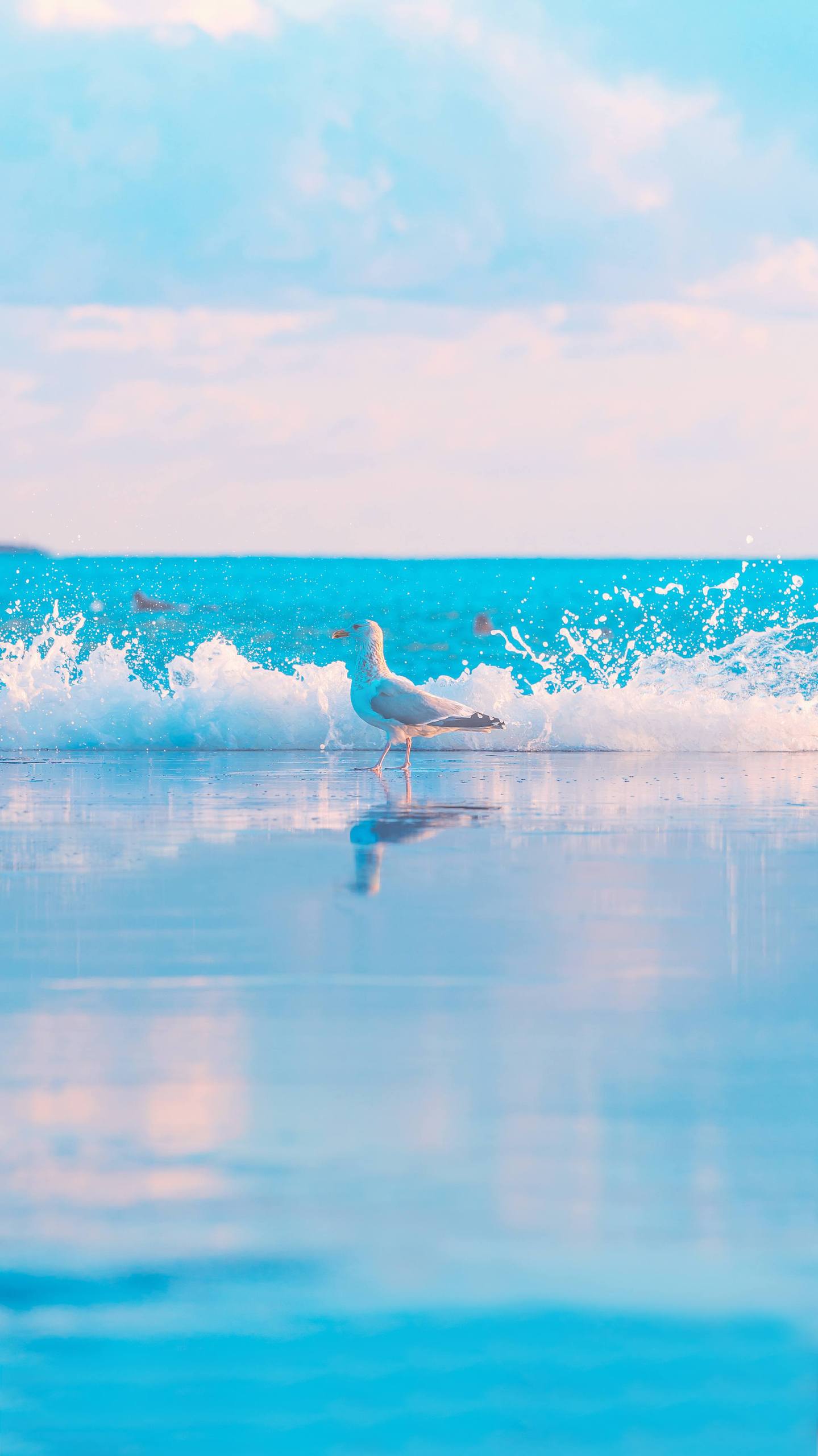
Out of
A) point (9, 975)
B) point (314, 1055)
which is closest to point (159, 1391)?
point (314, 1055)

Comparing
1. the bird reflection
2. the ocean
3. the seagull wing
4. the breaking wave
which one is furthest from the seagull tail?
the ocean

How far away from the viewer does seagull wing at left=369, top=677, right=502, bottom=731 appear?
15.4 metres

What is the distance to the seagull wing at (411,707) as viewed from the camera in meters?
15.4

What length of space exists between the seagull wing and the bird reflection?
193 cm

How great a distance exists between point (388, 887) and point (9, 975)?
8.11 feet

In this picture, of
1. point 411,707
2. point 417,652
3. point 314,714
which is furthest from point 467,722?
point 417,652

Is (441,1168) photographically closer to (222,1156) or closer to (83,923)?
(222,1156)

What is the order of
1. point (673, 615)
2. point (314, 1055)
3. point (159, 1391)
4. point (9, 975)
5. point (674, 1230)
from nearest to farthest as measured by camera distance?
point (159, 1391), point (674, 1230), point (314, 1055), point (9, 975), point (673, 615)

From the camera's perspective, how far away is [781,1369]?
3303 millimetres

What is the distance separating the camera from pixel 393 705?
1546 centimetres

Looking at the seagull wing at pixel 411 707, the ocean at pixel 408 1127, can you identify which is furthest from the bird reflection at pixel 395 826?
the seagull wing at pixel 411 707

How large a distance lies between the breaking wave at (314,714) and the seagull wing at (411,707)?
9.45ft

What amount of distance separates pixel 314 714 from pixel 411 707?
4424 mm

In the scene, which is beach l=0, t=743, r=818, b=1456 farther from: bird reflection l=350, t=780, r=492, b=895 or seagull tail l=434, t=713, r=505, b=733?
seagull tail l=434, t=713, r=505, b=733
